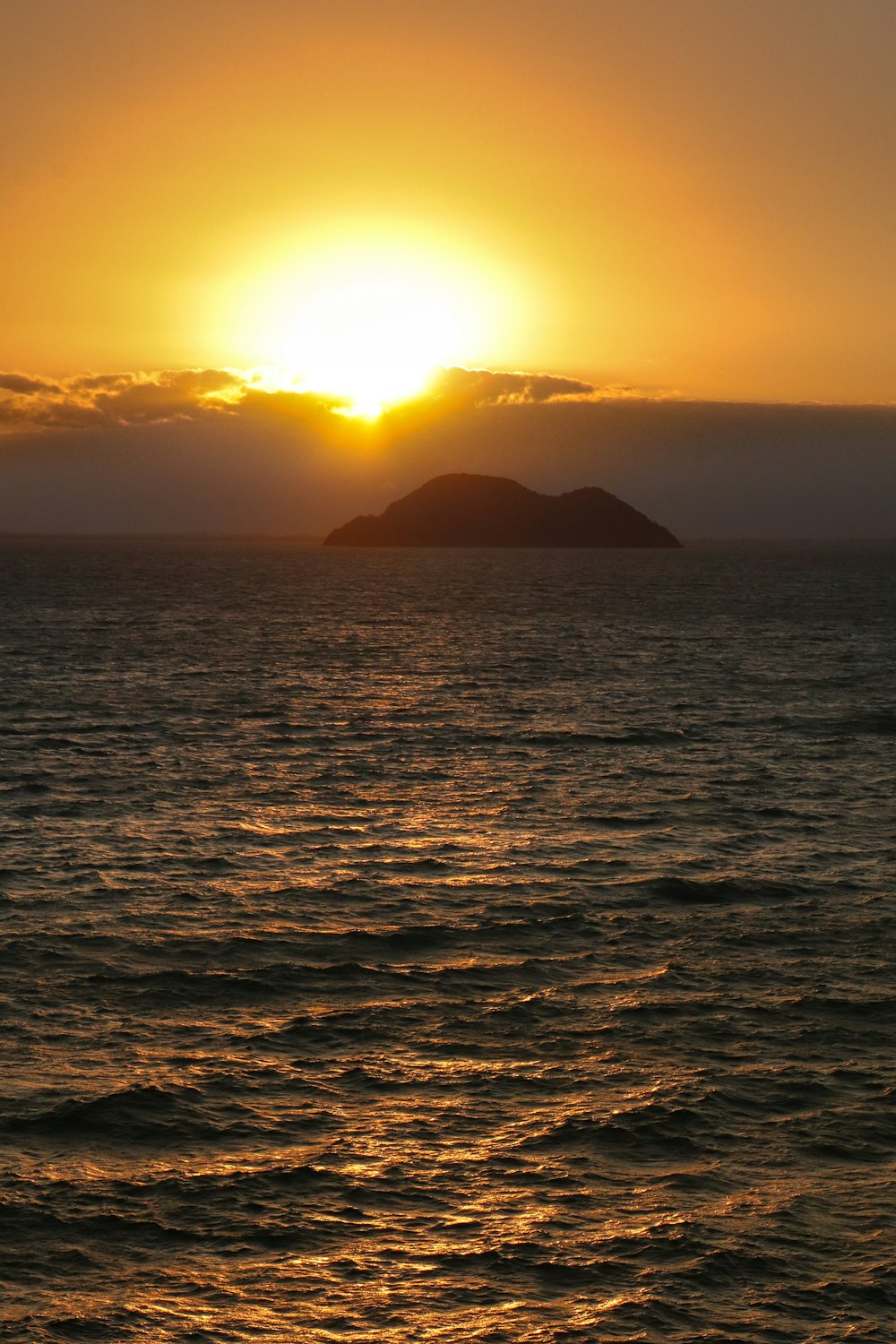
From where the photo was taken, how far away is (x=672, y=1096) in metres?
19.4

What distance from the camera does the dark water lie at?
14.8 m

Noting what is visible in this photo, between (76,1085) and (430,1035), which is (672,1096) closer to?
(430,1035)

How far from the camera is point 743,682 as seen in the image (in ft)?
244

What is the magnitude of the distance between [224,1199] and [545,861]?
690 inches

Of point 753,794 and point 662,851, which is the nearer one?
point 662,851

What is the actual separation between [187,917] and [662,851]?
42.0 ft

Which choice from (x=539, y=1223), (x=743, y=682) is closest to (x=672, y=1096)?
(x=539, y=1223)

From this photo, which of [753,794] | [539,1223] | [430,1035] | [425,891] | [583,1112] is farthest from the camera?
[753,794]

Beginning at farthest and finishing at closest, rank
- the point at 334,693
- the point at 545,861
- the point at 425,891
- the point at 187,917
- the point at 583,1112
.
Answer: the point at 334,693
the point at 545,861
the point at 425,891
the point at 187,917
the point at 583,1112

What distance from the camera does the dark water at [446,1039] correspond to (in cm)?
1480

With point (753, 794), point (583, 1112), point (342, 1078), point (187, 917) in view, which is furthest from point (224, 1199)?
point (753, 794)

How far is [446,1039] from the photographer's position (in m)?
21.5

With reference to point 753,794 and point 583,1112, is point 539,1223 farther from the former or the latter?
point 753,794

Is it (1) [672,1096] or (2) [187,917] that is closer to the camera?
(1) [672,1096]
